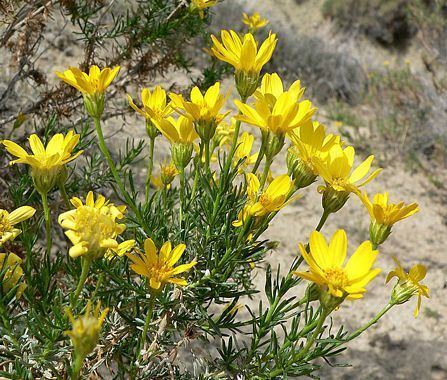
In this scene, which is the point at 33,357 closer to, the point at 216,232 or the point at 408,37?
the point at 216,232

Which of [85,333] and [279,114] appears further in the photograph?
[279,114]

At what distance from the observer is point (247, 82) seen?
1269mm

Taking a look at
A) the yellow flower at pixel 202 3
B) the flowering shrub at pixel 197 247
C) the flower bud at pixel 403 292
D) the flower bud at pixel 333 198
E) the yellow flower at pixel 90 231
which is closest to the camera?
the yellow flower at pixel 90 231

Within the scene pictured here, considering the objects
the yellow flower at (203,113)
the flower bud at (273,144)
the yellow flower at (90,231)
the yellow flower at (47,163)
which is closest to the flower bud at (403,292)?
the flower bud at (273,144)

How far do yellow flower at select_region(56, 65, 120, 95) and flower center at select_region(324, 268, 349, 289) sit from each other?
2.23ft

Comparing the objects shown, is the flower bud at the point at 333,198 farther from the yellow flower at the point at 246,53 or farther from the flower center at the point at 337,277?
the yellow flower at the point at 246,53

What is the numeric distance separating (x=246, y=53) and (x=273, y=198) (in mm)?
364

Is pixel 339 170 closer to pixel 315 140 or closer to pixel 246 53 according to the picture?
pixel 315 140

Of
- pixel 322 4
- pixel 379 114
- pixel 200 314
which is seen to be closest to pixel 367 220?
pixel 379 114

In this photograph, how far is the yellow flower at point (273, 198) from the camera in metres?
1.16

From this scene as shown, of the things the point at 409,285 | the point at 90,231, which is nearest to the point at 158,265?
the point at 90,231

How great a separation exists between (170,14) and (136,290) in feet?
4.33

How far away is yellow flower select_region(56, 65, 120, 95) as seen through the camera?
4.04 feet

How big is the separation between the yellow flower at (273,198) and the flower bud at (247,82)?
0.24 m
